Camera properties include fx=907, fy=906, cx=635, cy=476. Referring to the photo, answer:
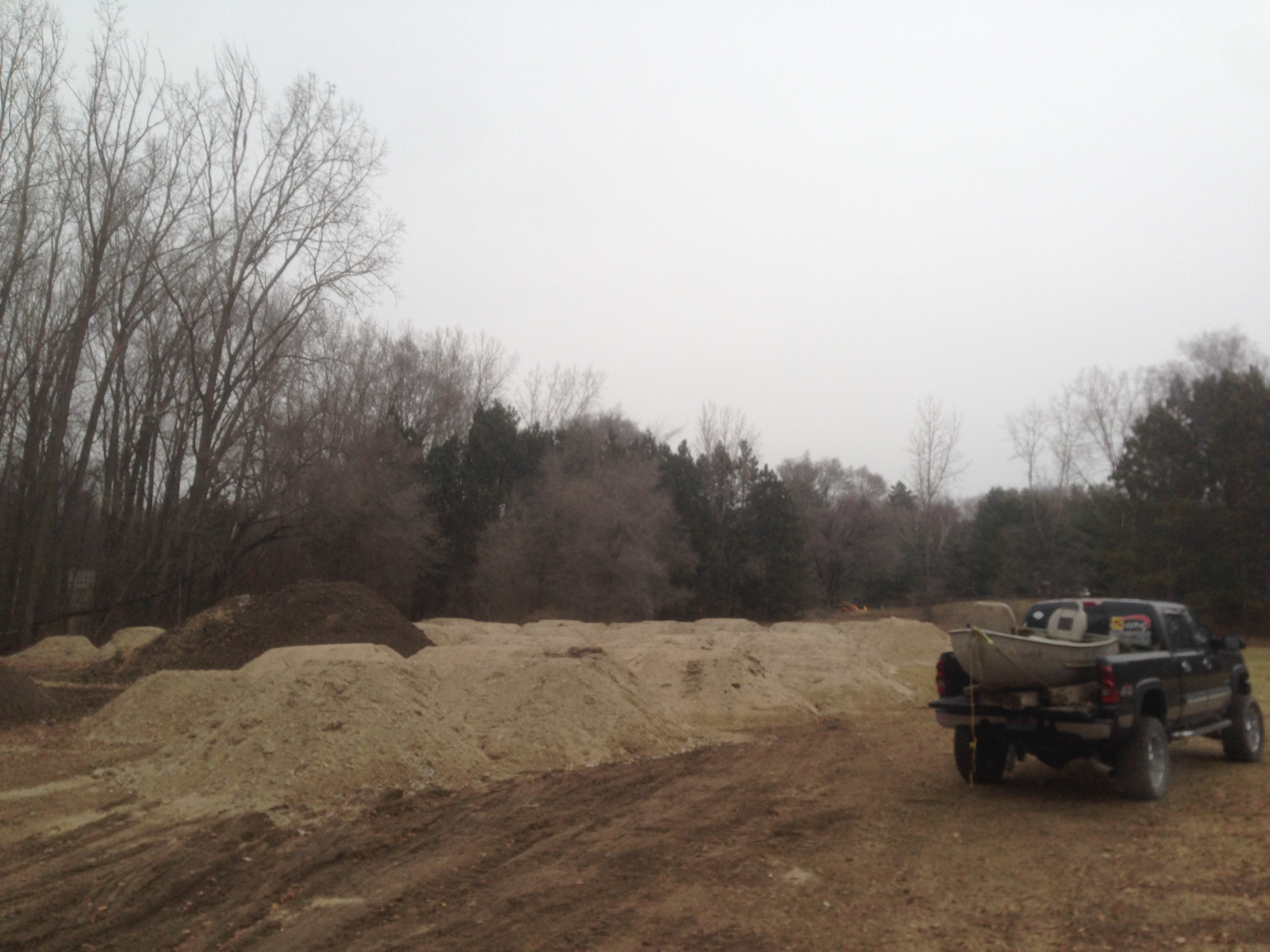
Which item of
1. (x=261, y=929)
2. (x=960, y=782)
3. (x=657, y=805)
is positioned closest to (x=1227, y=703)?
(x=960, y=782)

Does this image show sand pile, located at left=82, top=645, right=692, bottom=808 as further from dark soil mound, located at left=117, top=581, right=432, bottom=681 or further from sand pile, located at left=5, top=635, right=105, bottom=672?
sand pile, located at left=5, top=635, right=105, bottom=672

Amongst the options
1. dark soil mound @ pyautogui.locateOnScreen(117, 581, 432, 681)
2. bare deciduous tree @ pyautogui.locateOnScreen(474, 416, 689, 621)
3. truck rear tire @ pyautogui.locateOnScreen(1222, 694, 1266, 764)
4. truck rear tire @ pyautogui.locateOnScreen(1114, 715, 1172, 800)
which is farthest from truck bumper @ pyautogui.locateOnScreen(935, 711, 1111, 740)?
bare deciduous tree @ pyautogui.locateOnScreen(474, 416, 689, 621)

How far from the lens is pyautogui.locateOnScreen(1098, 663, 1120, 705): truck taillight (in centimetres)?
795

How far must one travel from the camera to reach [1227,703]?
403 inches

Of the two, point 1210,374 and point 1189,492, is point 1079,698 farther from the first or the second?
point 1210,374

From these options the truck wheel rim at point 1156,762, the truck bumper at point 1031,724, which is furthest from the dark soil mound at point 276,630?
the truck wheel rim at point 1156,762

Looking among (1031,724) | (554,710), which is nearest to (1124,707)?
(1031,724)

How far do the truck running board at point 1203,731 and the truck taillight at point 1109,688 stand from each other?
1.52 metres

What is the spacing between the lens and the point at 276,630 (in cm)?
2298

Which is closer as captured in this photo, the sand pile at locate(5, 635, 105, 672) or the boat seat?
the boat seat

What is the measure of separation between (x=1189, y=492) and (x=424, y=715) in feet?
138

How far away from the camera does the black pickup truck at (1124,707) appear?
805cm

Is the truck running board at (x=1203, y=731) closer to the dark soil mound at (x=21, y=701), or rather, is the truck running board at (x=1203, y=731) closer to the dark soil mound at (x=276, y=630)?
the dark soil mound at (x=21, y=701)

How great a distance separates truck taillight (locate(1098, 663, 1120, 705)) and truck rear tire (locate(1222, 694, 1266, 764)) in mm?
3553
